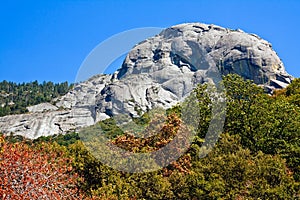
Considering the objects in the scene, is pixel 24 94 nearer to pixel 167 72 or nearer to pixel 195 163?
pixel 167 72

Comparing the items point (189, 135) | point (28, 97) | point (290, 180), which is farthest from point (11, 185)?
point (28, 97)

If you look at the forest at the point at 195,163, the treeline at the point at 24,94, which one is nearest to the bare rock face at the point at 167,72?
the forest at the point at 195,163

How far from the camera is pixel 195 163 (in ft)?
62.5

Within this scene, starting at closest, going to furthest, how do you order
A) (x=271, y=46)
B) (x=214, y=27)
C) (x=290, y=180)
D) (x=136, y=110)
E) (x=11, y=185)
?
(x=11, y=185) < (x=290, y=180) < (x=136, y=110) < (x=271, y=46) < (x=214, y=27)

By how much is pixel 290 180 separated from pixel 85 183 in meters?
8.40

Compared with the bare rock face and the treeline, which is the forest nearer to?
the bare rock face

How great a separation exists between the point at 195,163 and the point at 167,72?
36.7ft

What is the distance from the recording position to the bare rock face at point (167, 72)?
28.9 metres

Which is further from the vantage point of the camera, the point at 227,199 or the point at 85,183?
the point at 85,183

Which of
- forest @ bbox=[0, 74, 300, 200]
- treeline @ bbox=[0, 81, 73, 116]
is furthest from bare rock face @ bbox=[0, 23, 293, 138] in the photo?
treeline @ bbox=[0, 81, 73, 116]

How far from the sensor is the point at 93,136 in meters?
20.9

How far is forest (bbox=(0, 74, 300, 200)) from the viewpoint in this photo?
1220 centimetres

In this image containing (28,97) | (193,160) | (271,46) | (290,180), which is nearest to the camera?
(290,180)

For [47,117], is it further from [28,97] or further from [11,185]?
[11,185]
